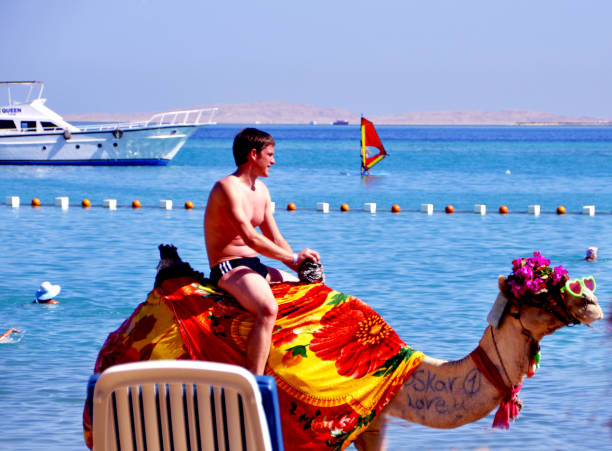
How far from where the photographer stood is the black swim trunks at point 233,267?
544 cm

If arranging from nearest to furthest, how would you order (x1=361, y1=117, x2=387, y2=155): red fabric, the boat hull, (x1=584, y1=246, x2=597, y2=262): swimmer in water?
1. (x1=584, y1=246, x2=597, y2=262): swimmer in water
2. (x1=361, y1=117, x2=387, y2=155): red fabric
3. the boat hull

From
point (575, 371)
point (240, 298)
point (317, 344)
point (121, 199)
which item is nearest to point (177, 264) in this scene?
point (240, 298)

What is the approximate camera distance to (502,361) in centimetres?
510

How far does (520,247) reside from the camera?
20.4 metres

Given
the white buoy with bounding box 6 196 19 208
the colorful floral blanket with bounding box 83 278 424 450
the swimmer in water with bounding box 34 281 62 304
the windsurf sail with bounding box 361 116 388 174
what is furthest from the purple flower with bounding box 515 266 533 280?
the windsurf sail with bounding box 361 116 388 174

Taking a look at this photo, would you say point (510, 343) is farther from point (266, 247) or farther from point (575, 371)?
point (575, 371)

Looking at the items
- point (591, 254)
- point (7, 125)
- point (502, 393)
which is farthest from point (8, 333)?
point (7, 125)

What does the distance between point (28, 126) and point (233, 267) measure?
162ft

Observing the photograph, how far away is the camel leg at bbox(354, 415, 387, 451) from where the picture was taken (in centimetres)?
540

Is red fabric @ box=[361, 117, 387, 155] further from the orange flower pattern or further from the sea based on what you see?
the orange flower pattern

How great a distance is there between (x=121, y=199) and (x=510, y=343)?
33281 millimetres

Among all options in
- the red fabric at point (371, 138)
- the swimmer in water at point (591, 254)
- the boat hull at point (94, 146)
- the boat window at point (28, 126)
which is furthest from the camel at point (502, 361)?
the boat window at point (28, 126)

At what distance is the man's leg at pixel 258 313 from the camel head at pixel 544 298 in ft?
3.88

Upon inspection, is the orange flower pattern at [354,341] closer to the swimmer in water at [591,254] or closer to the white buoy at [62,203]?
the swimmer in water at [591,254]
